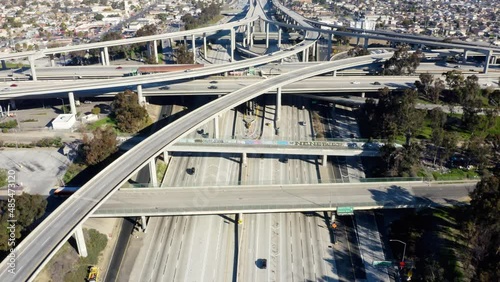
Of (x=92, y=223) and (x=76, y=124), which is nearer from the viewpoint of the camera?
(x=92, y=223)

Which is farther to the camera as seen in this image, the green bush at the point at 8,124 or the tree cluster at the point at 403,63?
the tree cluster at the point at 403,63

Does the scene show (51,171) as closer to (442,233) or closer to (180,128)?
(180,128)

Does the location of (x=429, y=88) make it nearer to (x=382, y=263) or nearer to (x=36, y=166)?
(x=382, y=263)

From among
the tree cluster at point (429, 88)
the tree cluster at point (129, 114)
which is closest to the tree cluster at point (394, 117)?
the tree cluster at point (429, 88)

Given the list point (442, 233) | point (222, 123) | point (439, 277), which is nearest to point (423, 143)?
point (442, 233)

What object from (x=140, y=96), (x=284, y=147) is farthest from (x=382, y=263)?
(x=140, y=96)

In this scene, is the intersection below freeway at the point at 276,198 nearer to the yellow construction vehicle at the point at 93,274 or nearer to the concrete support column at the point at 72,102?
the yellow construction vehicle at the point at 93,274
